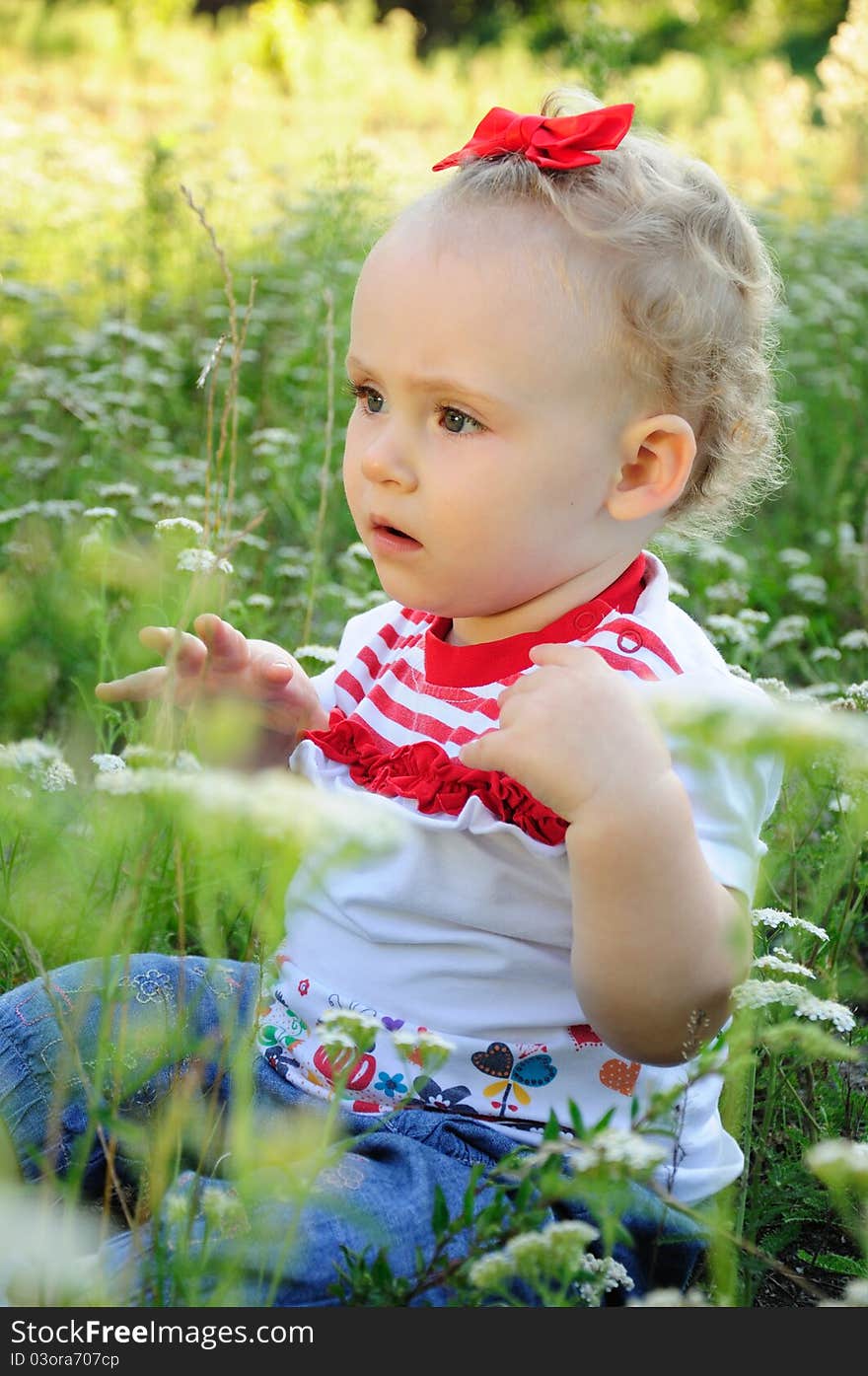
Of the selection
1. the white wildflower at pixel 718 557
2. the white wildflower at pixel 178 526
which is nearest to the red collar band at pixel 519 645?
the white wildflower at pixel 178 526

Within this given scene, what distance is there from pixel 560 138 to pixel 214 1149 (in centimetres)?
117

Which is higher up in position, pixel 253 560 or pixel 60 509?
pixel 60 509

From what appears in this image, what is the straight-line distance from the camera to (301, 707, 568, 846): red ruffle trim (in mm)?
1534

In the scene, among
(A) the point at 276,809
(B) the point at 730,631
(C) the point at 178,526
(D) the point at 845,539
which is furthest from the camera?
(D) the point at 845,539

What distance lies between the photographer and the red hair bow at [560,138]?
164 cm

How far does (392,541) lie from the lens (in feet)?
5.35

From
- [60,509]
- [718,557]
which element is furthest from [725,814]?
[60,509]

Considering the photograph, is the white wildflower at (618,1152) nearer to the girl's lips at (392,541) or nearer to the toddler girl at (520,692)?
the toddler girl at (520,692)

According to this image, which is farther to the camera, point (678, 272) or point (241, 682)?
point (241, 682)

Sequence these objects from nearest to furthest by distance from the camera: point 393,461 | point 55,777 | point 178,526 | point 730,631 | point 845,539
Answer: point 393,461, point 55,777, point 178,526, point 730,631, point 845,539

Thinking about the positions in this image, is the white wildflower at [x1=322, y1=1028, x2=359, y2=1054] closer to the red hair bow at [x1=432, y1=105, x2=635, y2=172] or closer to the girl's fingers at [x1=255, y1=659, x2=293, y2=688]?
the girl's fingers at [x1=255, y1=659, x2=293, y2=688]

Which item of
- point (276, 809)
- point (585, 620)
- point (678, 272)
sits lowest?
point (585, 620)

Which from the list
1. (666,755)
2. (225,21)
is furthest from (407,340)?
(225,21)

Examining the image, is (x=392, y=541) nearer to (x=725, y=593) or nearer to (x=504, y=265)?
(x=504, y=265)
